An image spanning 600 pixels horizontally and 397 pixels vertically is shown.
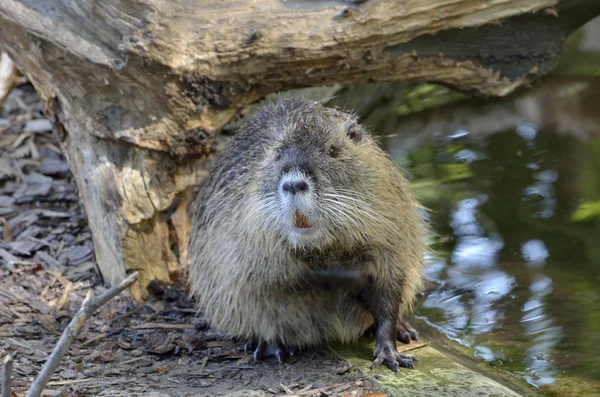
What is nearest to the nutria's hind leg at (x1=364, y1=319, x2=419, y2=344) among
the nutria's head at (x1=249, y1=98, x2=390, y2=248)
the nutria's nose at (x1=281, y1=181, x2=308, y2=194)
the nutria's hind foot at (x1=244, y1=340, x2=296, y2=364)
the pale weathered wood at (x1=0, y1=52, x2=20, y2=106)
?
the nutria's hind foot at (x1=244, y1=340, x2=296, y2=364)

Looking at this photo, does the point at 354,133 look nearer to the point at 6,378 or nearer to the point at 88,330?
the point at 88,330

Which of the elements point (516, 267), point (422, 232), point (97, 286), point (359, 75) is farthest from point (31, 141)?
point (516, 267)

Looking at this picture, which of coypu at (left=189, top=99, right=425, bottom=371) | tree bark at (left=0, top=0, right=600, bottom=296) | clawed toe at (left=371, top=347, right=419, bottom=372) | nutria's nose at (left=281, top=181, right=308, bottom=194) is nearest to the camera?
nutria's nose at (left=281, top=181, right=308, bottom=194)

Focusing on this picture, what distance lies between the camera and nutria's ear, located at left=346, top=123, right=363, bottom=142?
4.22 meters

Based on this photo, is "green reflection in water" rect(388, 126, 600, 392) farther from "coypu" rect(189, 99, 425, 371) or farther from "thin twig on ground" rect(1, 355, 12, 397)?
"thin twig on ground" rect(1, 355, 12, 397)

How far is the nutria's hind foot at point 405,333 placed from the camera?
4.56m

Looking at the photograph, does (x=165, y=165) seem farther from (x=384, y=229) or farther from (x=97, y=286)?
(x=384, y=229)

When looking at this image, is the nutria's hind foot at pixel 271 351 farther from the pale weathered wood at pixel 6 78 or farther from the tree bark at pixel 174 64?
the pale weathered wood at pixel 6 78

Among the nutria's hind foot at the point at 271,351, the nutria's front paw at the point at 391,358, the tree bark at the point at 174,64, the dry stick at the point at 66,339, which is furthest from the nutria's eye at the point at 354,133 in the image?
the dry stick at the point at 66,339

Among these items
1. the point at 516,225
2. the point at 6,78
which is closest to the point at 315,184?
the point at 516,225

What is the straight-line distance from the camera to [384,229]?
13.7ft

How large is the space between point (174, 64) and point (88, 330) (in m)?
1.60

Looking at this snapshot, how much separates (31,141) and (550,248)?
158 inches

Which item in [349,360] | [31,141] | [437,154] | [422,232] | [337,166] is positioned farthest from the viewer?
[437,154]
